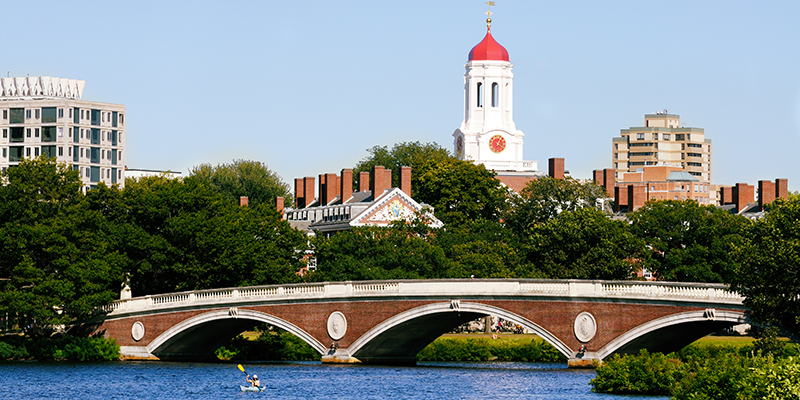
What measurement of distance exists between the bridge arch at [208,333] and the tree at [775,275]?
2280cm

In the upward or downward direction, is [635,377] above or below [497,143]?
below

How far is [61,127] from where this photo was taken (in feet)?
447

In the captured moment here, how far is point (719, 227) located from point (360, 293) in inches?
1207

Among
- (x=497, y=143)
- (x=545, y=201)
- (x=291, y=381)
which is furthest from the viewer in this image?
Result: (x=497, y=143)

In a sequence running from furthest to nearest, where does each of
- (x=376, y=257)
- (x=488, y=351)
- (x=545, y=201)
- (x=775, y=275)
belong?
(x=545, y=201)
(x=376, y=257)
(x=488, y=351)
(x=775, y=275)

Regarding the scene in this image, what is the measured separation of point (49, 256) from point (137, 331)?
6.48 m

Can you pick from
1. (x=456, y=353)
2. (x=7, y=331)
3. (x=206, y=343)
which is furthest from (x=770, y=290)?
(x=7, y=331)

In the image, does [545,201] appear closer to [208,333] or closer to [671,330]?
[208,333]

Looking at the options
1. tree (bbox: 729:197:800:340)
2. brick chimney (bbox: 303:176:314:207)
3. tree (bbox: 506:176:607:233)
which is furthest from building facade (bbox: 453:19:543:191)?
tree (bbox: 729:197:800:340)

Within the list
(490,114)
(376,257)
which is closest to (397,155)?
(490,114)

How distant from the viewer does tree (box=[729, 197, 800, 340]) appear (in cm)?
6097

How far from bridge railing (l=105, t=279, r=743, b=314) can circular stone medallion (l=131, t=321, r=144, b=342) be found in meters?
0.90

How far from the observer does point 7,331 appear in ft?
264

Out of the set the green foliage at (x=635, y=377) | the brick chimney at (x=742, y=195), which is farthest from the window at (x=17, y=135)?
the green foliage at (x=635, y=377)
